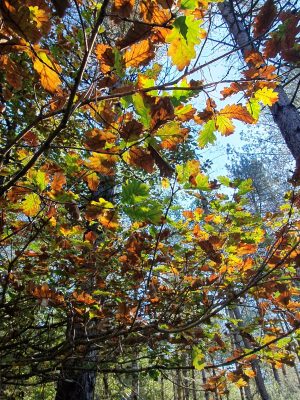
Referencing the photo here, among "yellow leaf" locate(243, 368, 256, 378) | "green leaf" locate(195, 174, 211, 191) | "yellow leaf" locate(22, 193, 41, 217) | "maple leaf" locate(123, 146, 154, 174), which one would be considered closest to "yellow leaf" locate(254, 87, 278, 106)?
"green leaf" locate(195, 174, 211, 191)

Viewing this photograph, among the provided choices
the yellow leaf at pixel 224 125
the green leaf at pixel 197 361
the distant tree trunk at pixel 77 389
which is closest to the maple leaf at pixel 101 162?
the yellow leaf at pixel 224 125

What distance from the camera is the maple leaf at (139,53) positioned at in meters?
0.96

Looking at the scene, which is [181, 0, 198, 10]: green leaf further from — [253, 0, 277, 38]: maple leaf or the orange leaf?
the orange leaf

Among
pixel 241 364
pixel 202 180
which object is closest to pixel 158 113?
pixel 202 180

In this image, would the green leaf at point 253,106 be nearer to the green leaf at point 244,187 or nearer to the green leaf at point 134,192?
the green leaf at point 134,192

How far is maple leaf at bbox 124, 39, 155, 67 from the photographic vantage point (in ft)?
3.16

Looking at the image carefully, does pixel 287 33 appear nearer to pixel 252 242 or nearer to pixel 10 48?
pixel 10 48

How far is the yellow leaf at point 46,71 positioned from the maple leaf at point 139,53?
9.8 inches

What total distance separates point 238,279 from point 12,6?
202cm

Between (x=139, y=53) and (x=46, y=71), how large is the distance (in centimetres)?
32

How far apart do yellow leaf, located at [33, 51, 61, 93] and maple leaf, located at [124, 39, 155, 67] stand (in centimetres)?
25

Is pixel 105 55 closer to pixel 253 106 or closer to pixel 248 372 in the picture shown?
pixel 253 106

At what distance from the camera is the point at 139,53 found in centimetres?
98

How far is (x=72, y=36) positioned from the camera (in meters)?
3.32
